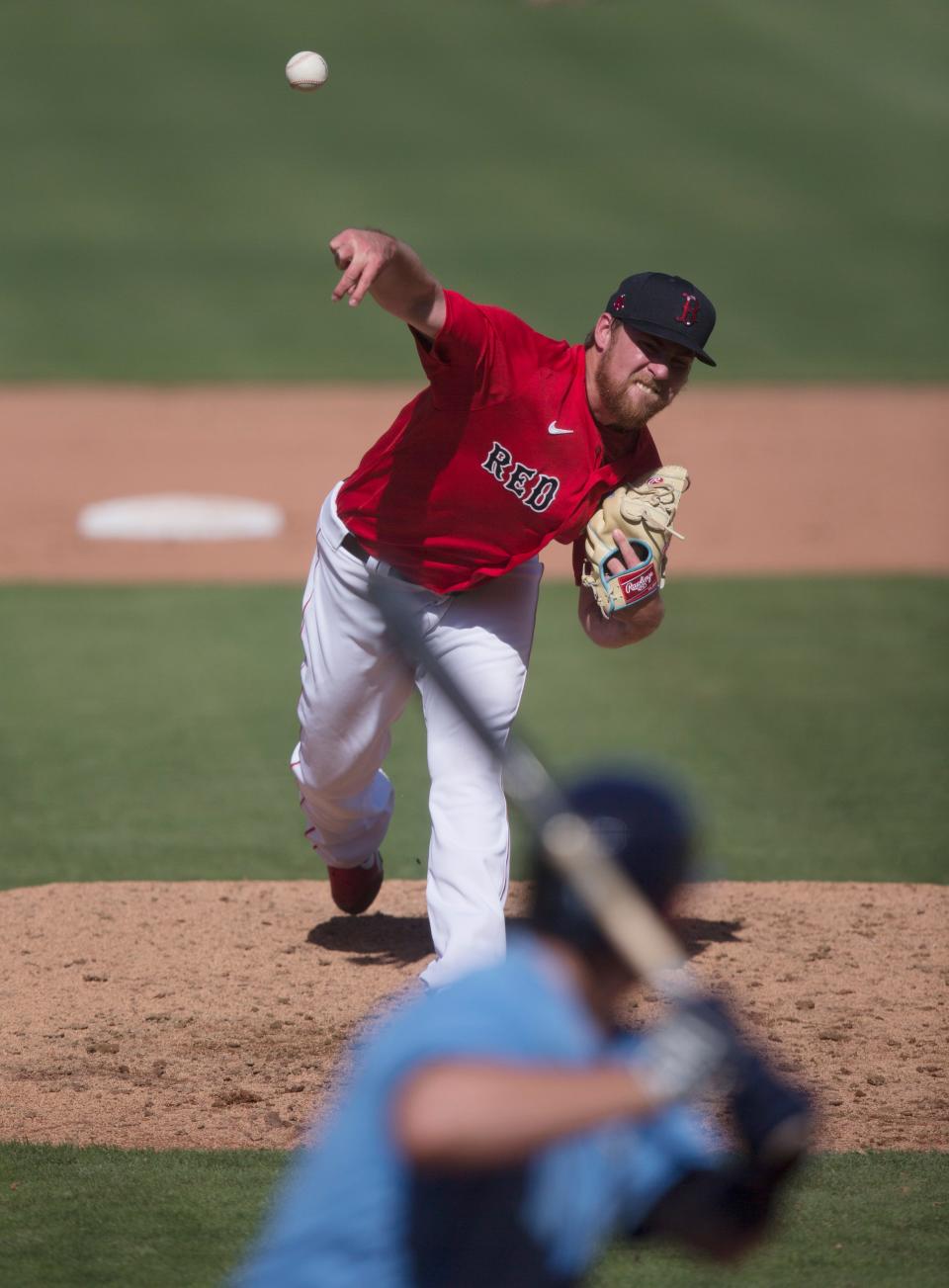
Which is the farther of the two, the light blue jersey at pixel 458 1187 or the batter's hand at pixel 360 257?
the batter's hand at pixel 360 257

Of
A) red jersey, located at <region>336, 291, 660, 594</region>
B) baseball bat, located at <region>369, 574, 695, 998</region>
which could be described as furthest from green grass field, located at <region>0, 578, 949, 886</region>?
baseball bat, located at <region>369, 574, 695, 998</region>

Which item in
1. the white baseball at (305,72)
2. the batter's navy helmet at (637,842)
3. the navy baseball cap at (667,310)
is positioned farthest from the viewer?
the white baseball at (305,72)

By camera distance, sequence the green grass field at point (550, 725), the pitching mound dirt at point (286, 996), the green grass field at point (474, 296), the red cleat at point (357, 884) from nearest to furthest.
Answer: the green grass field at point (474, 296) < the pitching mound dirt at point (286, 996) < the red cleat at point (357, 884) < the green grass field at point (550, 725)

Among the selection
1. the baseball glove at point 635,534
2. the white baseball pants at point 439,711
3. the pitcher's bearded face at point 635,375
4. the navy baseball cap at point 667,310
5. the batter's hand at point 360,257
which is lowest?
the white baseball pants at point 439,711

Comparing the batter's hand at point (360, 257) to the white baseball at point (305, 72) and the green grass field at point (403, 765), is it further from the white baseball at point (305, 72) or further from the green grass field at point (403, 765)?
the green grass field at point (403, 765)

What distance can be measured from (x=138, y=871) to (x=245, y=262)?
15.7 metres

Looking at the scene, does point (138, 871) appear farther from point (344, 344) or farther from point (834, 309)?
point (834, 309)

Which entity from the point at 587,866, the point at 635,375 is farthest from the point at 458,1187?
the point at 635,375

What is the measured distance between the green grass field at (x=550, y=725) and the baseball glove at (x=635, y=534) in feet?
7.19

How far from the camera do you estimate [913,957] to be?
236 inches

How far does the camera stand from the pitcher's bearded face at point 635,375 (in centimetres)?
491

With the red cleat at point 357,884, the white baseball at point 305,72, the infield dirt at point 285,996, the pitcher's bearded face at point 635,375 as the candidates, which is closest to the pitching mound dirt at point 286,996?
the infield dirt at point 285,996

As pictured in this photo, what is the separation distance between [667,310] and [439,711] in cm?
131

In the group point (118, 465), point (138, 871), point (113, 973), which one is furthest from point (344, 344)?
point (113, 973)
